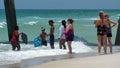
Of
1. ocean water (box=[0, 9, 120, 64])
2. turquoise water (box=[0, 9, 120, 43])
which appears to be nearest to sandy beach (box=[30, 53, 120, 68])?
ocean water (box=[0, 9, 120, 64])

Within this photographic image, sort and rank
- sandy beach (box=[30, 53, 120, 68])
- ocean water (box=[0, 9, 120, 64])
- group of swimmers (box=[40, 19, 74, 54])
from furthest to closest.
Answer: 1. ocean water (box=[0, 9, 120, 64])
2. group of swimmers (box=[40, 19, 74, 54])
3. sandy beach (box=[30, 53, 120, 68])

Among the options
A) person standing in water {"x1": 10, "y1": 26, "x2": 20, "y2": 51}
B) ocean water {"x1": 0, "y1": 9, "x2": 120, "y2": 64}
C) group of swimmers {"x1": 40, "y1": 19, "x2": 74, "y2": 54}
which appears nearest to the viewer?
group of swimmers {"x1": 40, "y1": 19, "x2": 74, "y2": 54}

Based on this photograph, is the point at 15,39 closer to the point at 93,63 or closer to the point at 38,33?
the point at 93,63

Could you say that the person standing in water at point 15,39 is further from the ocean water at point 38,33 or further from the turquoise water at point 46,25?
the turquoise water at point 46,25

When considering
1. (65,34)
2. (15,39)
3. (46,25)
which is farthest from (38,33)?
(65,34)

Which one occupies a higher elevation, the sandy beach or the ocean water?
the sandy beach

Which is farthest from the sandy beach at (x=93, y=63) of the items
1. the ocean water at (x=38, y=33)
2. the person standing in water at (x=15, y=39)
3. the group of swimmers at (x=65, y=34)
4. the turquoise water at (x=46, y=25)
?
the turquoise water at (x=46, y=25)

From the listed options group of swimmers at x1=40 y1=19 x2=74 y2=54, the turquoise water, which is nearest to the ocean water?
the turquoise water

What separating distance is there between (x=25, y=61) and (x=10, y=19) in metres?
6.37

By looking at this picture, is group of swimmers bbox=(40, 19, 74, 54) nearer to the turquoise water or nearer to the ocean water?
the ocean water

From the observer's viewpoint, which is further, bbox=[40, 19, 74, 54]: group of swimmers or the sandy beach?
bbox=[40, 19, 74, 54]: group of swimmers

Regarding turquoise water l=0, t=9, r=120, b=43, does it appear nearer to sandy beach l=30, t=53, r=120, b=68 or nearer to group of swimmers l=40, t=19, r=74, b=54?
group of swimmers l=40, t=19, r=74, b=54

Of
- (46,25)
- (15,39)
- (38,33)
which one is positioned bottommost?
(46,25)

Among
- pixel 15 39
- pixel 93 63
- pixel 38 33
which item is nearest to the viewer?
pixel 93 63
